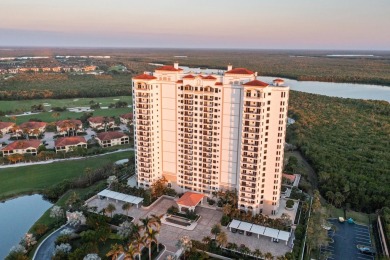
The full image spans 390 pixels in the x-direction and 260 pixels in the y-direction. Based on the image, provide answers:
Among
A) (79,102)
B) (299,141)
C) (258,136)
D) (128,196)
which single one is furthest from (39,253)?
(79,102)

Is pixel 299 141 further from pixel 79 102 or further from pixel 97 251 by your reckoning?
pixel 79 102

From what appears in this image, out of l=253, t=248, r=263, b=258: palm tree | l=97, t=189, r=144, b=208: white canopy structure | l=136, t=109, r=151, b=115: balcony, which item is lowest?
l=253, t=248, r=263, b=258: palm tree

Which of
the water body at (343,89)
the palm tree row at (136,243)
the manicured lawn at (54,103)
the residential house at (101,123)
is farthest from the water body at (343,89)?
the palm tree row at (136,243)

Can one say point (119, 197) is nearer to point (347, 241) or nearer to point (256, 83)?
point (256, 83)

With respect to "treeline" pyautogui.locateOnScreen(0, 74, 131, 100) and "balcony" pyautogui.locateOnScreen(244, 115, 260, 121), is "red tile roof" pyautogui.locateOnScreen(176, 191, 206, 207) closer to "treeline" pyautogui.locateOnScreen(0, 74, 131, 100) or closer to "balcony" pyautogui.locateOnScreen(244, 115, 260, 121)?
"balcony" pyautogui.locateOnScreen(244, 115, 260, 121)

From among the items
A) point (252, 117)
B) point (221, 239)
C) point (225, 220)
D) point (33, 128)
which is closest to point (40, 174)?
point (33, 128)

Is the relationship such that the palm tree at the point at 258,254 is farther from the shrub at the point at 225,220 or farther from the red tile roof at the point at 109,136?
the red tile roof at the point at 109,136

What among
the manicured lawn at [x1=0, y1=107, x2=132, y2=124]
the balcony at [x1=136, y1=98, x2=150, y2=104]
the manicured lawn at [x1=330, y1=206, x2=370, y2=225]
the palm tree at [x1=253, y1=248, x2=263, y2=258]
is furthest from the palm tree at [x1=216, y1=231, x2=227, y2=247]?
the manicured lawn at [x1=0, y1=107, x2=132, y2=124]
